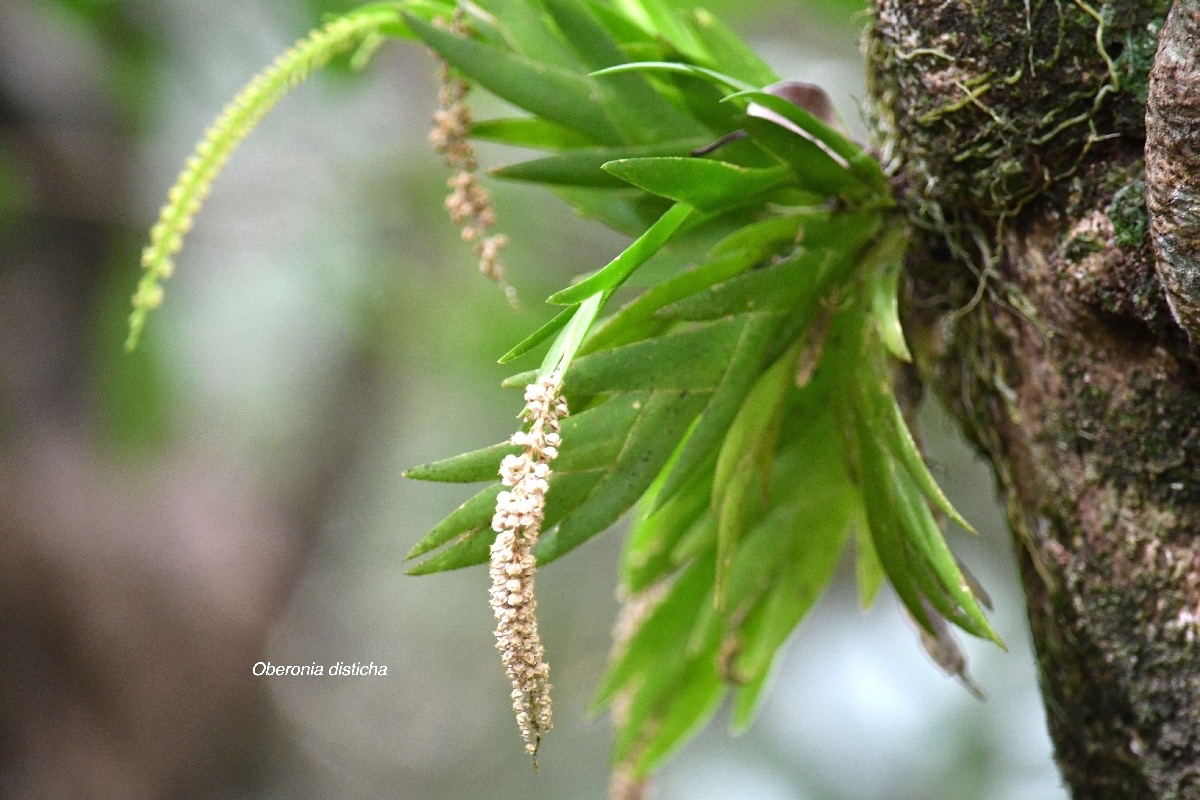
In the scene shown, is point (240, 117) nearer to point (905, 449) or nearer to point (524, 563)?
point (524, 563)

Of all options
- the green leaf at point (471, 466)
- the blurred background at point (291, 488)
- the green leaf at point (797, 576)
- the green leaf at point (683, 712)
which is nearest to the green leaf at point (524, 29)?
the green leaf at point (471, 466)

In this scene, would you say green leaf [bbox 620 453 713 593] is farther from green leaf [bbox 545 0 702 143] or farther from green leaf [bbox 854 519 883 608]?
green leaf [bbox 545 0 702 143]

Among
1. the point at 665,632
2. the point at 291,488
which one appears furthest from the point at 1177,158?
the point at 291,488

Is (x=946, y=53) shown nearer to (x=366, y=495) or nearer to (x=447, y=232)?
(x=447, y=232)

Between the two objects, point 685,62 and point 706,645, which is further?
point 706,645

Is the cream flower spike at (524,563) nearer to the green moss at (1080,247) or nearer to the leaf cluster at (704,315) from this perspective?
the leaf cluster at (704,315)

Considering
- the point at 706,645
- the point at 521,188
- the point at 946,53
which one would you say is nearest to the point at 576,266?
the point at 521,188

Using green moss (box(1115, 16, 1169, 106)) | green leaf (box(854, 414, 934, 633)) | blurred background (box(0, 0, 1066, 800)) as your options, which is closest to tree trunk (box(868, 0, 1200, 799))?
green moss (box(1115, 16, 1169, 106))
